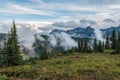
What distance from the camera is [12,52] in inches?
1943

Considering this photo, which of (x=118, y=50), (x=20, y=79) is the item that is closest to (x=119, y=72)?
(x=20, y=79)

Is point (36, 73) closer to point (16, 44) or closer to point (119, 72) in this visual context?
point (119, 72)

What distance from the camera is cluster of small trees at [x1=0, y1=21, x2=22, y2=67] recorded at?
4791 cm

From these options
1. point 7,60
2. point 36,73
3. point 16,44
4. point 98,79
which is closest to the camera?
point 98,79

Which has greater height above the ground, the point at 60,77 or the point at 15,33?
the point at 15,33

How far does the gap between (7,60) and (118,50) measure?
37275 millimetres

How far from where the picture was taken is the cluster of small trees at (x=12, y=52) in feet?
157

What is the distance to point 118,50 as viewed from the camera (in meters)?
74.0

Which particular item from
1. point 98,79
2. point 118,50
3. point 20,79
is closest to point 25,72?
point 20,79

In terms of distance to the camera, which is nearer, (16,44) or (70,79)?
(70,79)

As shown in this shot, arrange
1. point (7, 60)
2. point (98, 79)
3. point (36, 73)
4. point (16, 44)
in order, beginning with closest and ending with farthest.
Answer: point (98, 79), point (36, 73), point (7, 60), point (16, 44)

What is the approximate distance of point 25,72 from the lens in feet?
78.3

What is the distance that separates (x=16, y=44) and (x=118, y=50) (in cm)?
3371

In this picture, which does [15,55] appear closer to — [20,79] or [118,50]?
[20,79]
